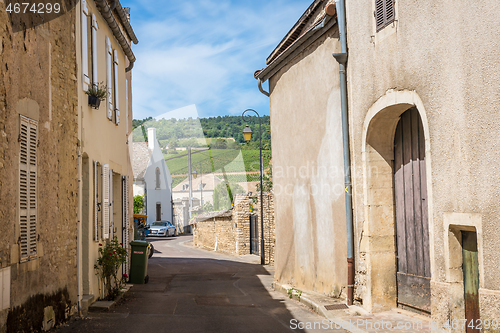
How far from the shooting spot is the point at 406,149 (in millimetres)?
7570

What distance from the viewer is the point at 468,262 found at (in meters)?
5.88

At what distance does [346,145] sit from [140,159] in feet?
123

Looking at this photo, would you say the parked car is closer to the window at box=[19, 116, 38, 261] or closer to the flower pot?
the flower pot

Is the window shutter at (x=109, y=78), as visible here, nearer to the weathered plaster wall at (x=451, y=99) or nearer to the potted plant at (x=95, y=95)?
the potted plant at (x=95, y=95)

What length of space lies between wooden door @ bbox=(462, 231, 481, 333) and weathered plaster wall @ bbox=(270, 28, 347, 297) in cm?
290

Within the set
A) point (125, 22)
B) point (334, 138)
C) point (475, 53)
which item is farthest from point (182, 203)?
point (475, 53)

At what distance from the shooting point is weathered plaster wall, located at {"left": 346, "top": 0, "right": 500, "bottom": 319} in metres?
5.25

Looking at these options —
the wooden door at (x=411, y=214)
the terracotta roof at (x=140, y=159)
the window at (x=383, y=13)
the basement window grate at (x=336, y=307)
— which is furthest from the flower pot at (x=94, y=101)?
the terracotta roof at (x=140, y=159)

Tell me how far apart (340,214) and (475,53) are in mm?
4080

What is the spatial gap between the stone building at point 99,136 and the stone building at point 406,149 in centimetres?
386

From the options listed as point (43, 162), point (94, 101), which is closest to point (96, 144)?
point (94, 101)

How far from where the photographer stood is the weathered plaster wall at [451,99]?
5.25m

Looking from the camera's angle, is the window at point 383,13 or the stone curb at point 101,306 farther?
the stone curb at point 101,306

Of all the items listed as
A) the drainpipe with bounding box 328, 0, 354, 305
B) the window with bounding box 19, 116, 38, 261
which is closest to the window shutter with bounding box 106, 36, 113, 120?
the window with bounding box 19, 116, 38, 261
